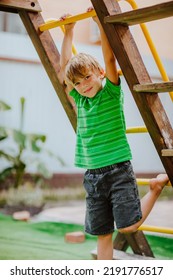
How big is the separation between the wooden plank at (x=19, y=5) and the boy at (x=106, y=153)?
22.2 inches

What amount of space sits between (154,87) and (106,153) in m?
0.39

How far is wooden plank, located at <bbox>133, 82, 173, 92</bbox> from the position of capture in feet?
5.54

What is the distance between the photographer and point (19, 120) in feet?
13.5

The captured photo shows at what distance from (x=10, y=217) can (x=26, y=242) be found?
26.1 inches

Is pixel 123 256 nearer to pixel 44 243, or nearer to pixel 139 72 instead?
pixel 44 243

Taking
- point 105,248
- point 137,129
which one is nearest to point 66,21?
point 137,129

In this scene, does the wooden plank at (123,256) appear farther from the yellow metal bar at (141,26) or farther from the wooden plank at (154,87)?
the wooden plank at (154,87)

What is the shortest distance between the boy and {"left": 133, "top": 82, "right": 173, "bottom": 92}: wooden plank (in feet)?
0.50

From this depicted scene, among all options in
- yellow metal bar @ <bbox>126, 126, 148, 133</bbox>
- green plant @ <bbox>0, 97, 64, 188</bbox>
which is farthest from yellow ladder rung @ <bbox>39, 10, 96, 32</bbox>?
green plant @ <bbox>0, 97, 64, 188</bbox>

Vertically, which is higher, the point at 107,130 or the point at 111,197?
the point at 107,130

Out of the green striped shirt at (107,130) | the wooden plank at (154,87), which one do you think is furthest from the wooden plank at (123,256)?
the wooden plank at (154,87)

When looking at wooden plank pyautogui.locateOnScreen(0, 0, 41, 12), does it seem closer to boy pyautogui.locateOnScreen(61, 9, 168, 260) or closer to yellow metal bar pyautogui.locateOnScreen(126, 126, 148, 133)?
boy pyautogui.locateOnScreen(61, 9, 168, 260)

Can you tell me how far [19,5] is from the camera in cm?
237
